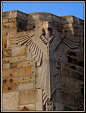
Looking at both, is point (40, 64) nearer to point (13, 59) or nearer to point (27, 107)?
point (13, 59)

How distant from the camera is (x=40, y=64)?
585 inches

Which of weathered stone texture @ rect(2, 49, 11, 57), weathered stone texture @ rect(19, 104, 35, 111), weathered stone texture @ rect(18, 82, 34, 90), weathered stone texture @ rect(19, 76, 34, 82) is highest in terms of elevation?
weathered stone texture @ rect(2, 49, 11, 57)

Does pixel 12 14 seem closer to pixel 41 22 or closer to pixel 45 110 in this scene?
pixel 41 22

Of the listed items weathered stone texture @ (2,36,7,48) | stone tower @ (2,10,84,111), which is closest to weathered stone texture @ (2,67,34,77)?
stone tower @ (2,10,84,111)

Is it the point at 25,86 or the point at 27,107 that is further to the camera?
the point at 25,86

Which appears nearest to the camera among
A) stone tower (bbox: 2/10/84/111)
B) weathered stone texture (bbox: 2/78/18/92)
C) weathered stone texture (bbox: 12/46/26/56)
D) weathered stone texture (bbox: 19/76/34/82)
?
stone tower (bbox: 2/10/84/111)

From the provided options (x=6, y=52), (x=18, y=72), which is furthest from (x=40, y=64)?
(x=6, y=52)

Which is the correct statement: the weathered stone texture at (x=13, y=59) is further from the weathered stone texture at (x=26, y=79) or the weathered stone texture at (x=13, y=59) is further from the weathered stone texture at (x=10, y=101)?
the weathered stone texture at (x=10, y=101)

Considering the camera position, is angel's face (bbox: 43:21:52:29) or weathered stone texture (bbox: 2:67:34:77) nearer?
weathered stone texture (bbox: 2:67:34:77)

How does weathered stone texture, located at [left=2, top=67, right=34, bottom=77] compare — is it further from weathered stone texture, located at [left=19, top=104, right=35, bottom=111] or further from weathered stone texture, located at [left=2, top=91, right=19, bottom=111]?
weathered stone texture, located at [left=19, top=104, right=35, bottom=111]

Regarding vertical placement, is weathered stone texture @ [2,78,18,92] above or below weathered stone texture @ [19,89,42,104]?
above

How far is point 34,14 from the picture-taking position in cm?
1636

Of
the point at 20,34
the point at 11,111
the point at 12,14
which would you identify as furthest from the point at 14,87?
the point at 12,14

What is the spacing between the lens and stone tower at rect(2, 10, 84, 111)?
1448 cm
